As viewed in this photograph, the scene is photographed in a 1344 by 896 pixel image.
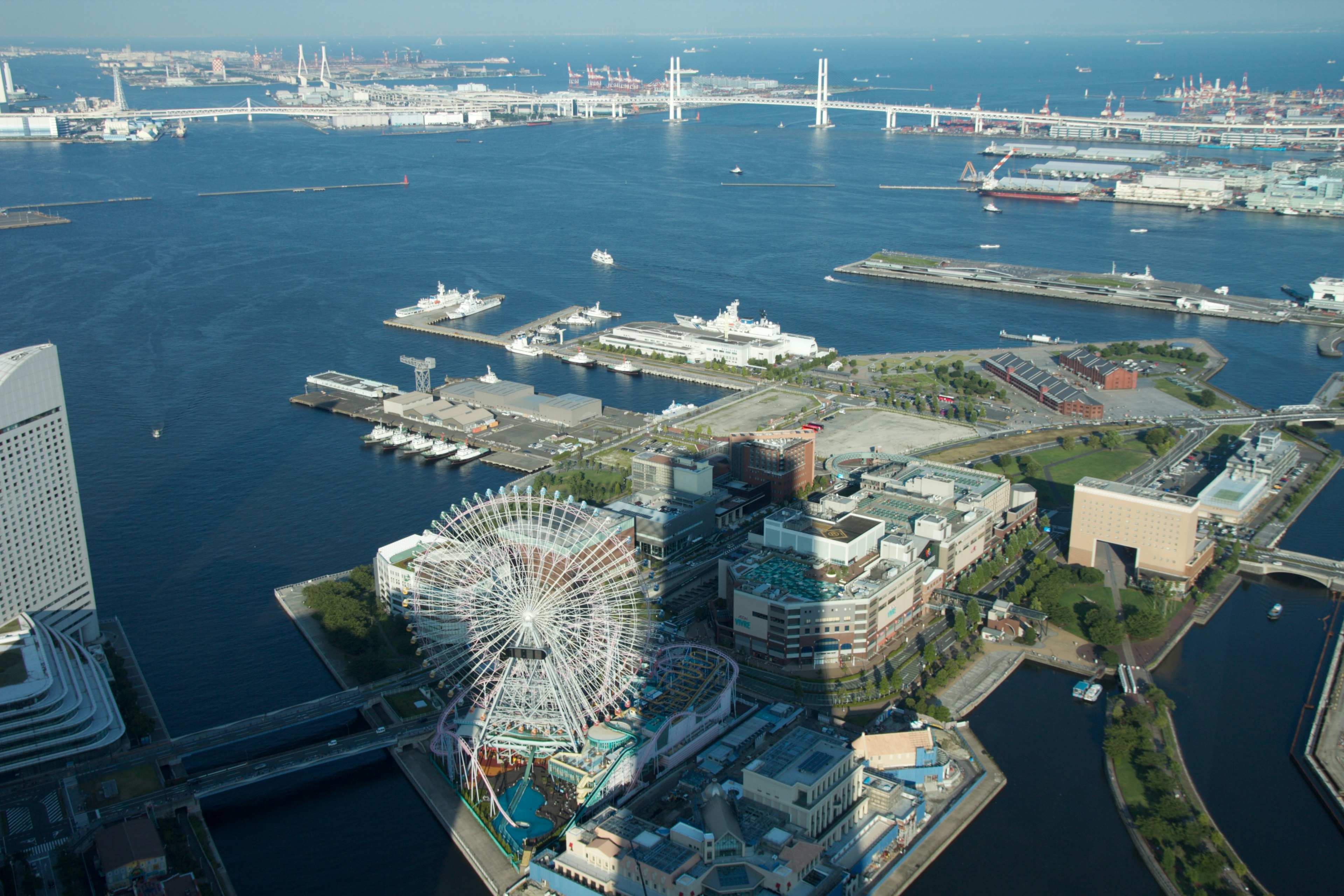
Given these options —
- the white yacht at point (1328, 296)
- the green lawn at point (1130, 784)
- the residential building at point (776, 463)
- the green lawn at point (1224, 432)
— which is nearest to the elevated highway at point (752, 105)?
the white yacht at point (1328, 296)

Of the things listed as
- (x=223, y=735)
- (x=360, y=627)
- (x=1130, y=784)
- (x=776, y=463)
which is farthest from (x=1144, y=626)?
(x=223, y=735)

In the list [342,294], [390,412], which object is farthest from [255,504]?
[342,294]

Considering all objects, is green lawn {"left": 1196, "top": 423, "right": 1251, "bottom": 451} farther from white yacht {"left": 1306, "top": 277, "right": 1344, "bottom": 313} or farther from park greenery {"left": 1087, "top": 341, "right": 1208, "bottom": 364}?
white yacht {"left": 1306, "top": 277, "right": 1344, "bottom": 313}

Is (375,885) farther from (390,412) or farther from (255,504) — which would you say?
(390,412)

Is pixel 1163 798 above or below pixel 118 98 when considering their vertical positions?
below

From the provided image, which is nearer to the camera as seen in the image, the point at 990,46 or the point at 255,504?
the point at 255,504

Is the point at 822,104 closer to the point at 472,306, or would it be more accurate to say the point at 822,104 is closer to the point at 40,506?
the point at 472,306

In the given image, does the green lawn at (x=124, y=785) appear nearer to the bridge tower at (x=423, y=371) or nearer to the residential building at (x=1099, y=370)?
the bridge tower at (x=423, y=371)
